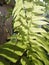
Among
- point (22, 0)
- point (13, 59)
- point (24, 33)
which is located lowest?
point (13, 59)

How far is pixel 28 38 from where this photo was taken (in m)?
0.97

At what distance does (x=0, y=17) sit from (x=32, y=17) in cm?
31

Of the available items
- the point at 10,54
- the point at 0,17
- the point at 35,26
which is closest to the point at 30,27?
the point at 35,26

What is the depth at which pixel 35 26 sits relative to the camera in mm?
958

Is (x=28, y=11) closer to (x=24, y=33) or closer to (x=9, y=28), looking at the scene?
(x=24, y=33)

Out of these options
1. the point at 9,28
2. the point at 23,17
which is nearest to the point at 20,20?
the point at 23,17

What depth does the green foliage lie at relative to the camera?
92 centimetres

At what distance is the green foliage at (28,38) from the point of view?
0.92m

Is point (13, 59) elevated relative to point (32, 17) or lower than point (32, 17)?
lower

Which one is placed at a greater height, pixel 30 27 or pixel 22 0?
pixel 22 0

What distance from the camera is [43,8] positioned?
0.94 m

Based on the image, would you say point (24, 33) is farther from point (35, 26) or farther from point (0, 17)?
point (0, 17)

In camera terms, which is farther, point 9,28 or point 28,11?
point 9,28

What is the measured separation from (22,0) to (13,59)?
0.25m
